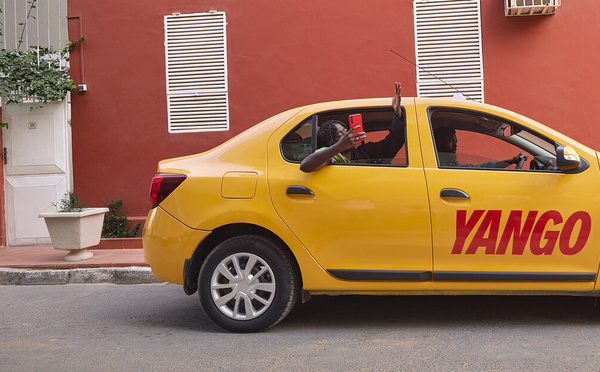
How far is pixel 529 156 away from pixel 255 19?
594 centimetres

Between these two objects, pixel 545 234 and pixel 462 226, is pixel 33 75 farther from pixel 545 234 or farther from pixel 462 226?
pixel 545 234

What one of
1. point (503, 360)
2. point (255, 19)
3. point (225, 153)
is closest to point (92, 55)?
point (255, 19)

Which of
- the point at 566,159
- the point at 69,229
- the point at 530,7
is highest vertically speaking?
the point at 530,7

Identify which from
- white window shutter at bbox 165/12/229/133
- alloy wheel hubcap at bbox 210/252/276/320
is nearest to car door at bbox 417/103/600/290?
alloy wheel hubcap at bbox 210/252/276/320

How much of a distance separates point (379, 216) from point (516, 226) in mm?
925

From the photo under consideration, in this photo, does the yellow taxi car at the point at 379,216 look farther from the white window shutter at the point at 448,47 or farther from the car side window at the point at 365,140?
the white window shutter at the point at 448,47

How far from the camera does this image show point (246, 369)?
12.2 ft

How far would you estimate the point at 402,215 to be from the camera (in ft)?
14.2

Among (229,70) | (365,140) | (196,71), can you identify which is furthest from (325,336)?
(196,71)

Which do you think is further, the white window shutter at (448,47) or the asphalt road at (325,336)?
the white window shutter at (448,47)

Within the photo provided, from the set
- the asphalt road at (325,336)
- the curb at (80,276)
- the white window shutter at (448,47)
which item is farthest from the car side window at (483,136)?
the white window shutter at (448,47)

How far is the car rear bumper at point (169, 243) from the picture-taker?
456 cm

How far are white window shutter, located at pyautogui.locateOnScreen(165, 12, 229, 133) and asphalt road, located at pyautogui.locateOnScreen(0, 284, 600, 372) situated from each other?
422 centimetres

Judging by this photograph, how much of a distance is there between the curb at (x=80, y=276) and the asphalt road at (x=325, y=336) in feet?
3.41
